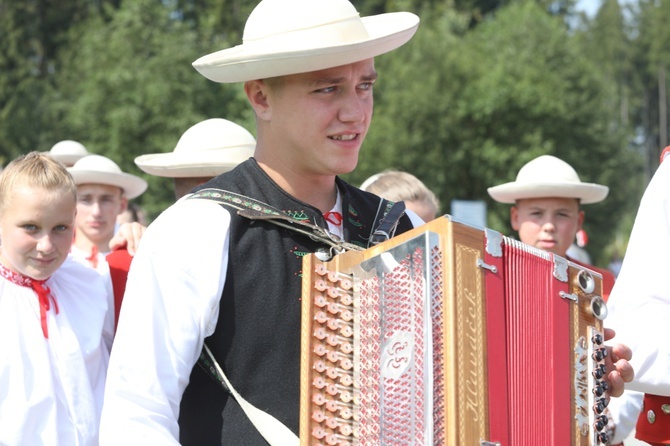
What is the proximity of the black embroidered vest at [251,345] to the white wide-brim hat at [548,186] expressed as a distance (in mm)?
4014

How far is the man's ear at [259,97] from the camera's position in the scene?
3.14 metres

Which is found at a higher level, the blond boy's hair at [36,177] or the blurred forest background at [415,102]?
the blurred forest background at [415,102]

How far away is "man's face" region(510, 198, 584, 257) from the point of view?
6660mm

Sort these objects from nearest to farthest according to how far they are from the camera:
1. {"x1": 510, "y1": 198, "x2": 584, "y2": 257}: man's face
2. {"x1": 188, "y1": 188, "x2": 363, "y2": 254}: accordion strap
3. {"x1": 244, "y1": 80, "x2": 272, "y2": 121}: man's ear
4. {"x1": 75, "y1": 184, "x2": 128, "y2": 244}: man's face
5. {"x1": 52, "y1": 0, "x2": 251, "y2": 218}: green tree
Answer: {"x1": 188, "y1": 188, "x2": 363, "y2": 254}: accordion strap
{"x1": 244, "y1": 80, "x2": 272, "y2": 121}: man's ear
{"x1": 510, "y1": 198, "x2": 584, "y2": 257}: man's face
{"x1": 75, "y1": 184, "x2": 128, "y2": 244}: man's face
{"x1": 52, "y1": 0, "x2": 251, "y2": 218}: green tree

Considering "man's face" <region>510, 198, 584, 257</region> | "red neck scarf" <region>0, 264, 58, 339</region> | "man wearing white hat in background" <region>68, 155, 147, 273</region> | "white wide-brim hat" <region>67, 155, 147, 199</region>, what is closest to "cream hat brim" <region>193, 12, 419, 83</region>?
"red neck scarf" <region>0, 264, 58, 339</region>

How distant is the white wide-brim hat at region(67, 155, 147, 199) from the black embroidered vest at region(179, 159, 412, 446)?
4.27m

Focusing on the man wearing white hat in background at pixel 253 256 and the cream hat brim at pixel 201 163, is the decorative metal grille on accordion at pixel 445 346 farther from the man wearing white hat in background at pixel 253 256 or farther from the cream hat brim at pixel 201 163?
the cream hat brim at pixel 201 163

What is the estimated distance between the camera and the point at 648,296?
378cm

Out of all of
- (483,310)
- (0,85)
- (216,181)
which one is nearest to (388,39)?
(216,181)

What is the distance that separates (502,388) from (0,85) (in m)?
41.9

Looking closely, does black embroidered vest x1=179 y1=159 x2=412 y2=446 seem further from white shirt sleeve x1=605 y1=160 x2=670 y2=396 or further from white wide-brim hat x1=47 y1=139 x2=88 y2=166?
white wide-brim hat x1=47 y1=139 x2=88 y2=166

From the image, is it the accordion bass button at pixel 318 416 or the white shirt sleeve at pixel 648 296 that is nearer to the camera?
the accordion bass button at pixel 318 416

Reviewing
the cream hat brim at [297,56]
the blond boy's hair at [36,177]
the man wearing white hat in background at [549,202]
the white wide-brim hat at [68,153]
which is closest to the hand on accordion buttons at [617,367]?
the cream hat brim at [297,56]

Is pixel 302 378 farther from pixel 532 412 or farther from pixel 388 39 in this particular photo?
pixel 388 39
